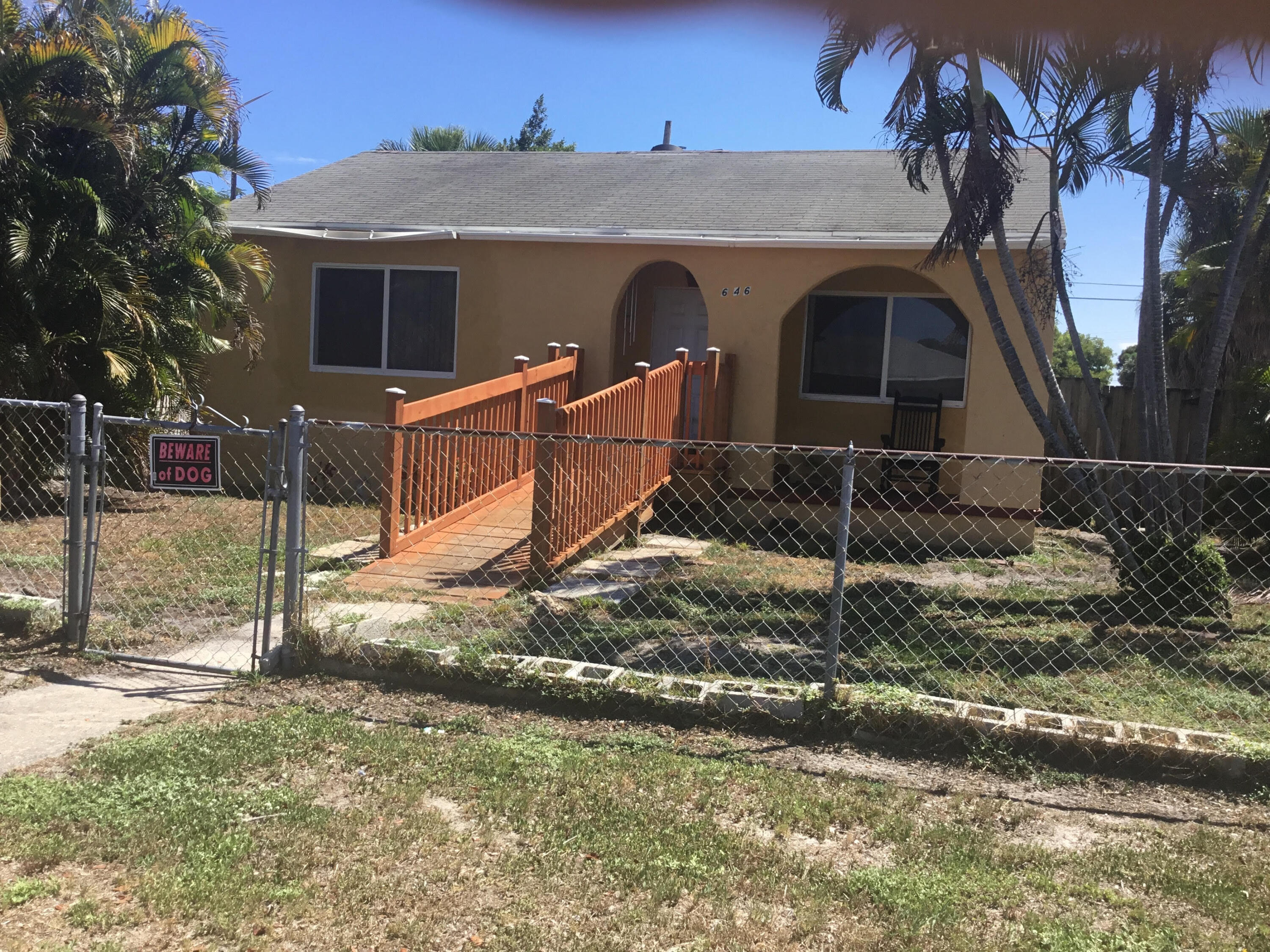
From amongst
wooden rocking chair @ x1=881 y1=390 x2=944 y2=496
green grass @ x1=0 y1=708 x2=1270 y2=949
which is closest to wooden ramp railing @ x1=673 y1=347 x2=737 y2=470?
wooden rocking chair @ x1=881 y1=390 x2=944 y2=496

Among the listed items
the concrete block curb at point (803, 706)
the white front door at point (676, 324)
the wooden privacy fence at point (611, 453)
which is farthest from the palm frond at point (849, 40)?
the white front door at point (676, 324)

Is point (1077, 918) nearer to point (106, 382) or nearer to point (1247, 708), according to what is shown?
point (1247, 708)

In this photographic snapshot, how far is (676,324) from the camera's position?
14.0m

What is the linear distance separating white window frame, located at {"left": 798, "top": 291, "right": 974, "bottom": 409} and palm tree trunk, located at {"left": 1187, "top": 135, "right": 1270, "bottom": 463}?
3282 mm

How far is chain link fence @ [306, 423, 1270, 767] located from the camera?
5527 mm

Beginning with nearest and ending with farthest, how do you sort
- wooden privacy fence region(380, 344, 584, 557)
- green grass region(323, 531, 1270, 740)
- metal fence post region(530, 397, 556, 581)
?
green grass region(323, 531, 1270, 740)
metal fence post region(530, 397, 556, 581)
wooden privacy fence region(380, 344, 584, 557)

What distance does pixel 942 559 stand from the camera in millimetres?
10055

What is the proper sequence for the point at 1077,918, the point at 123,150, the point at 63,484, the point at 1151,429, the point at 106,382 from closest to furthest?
1. the point at 1077,918
2. the point at 1151,429
3. the point at 123,150
4. the point at 106,382
5. the point at 63,484

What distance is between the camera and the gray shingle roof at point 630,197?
1173 cm

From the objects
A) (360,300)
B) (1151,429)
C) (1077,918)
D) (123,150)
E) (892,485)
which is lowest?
(1077,918)

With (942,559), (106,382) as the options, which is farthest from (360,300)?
(942,559)

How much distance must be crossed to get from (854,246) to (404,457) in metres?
5.37

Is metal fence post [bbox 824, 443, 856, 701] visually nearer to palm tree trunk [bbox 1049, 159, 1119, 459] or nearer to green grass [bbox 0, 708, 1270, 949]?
green grass [bbox 0, 708, 1270, 949]

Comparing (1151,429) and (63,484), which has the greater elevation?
(1151,429)
